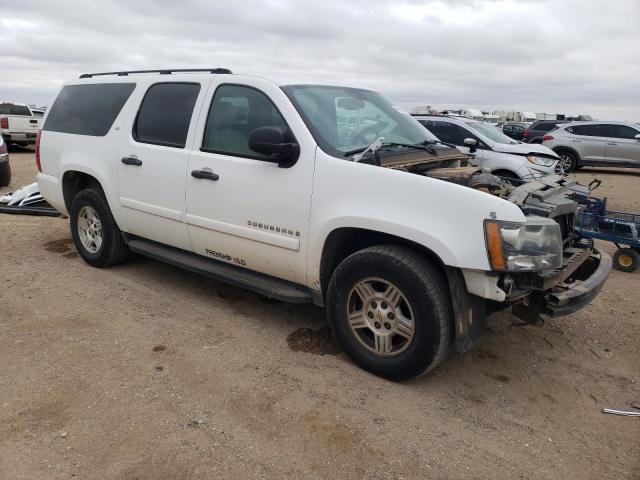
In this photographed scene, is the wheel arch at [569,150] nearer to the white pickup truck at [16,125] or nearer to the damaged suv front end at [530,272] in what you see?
the damaged suv front end at [530,272]

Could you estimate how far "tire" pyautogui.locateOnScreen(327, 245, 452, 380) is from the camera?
3.10 metres

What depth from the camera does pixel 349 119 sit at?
3.93 m

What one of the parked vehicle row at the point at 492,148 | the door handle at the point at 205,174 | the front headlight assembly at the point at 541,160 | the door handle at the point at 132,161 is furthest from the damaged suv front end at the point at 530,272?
the front headlight assembly at the point at 541,160

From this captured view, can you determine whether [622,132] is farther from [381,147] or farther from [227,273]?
[227,273]

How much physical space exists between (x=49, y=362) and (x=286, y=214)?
1.86 m

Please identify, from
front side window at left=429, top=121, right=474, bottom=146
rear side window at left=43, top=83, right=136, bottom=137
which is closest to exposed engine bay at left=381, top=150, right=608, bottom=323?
rear side window at left=43, top=83, right=136, bottom=137

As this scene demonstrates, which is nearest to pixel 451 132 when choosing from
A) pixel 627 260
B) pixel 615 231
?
pixel 615 231

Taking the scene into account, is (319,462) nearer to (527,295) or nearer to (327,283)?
(327,283)

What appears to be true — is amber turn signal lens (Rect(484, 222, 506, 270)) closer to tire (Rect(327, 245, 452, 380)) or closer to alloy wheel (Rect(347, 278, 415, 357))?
tire (Rect(327, 245, 452, 380))

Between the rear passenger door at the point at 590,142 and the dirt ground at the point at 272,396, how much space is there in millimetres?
13499

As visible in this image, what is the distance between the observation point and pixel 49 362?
11.6ft

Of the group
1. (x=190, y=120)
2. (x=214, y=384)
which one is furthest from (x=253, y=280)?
(x=190, y=120)

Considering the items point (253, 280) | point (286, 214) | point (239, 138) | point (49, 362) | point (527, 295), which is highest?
point (239, 138)

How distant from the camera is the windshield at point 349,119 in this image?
3.64 metres
